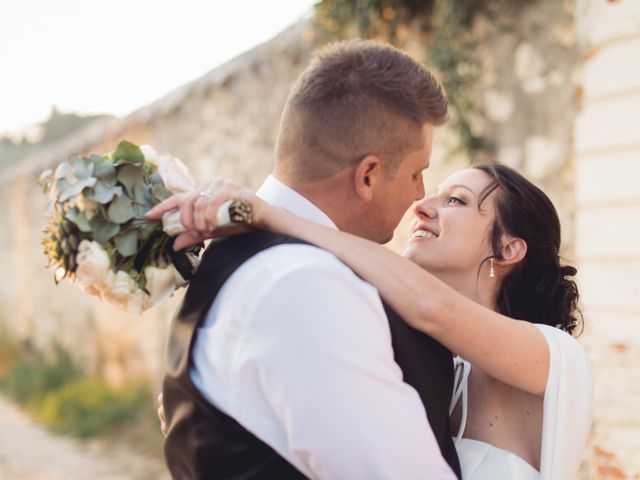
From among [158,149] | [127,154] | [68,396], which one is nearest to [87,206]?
[127,154]

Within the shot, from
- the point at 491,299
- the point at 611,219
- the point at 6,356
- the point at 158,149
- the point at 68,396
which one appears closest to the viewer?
the point at 491,299

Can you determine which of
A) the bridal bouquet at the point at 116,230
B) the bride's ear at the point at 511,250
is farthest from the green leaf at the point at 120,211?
→ the bride's ear at the point at 511,250

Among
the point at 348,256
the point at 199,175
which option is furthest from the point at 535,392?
the point at 199,175

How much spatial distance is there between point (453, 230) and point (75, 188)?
1.13 meters

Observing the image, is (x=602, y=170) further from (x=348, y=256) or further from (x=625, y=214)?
(x=348, y=256)

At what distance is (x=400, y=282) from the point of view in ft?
5.44

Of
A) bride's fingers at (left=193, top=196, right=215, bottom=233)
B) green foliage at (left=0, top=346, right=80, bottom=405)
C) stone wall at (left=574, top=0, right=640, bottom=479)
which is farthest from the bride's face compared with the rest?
green foliage at (left=0, top=346, right=80, bottom=405)

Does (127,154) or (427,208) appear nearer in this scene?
(127,154)

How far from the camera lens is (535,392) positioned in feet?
6.55

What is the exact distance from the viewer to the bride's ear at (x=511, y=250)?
7.61 feet

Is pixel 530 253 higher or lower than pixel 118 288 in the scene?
lower

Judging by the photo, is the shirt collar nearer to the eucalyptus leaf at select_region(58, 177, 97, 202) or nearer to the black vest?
the black vest

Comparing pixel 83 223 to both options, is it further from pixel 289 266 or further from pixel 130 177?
pixel 289 266

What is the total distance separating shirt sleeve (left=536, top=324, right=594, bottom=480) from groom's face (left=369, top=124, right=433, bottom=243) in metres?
0.56
